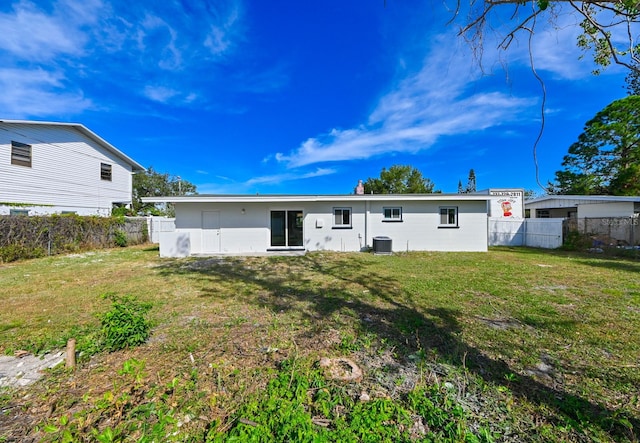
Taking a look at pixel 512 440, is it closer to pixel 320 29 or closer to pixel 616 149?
pixel 320 29

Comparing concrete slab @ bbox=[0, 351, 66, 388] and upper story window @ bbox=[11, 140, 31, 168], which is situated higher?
upper story window @ bbox=[11, 140, 31, 168]

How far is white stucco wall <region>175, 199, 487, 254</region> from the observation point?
38.0 feet

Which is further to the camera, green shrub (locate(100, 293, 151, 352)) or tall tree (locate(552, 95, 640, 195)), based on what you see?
tall tree (locate(552, 95, 640, 195))

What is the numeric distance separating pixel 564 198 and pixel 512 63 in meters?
16.7

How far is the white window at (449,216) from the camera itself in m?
11.9

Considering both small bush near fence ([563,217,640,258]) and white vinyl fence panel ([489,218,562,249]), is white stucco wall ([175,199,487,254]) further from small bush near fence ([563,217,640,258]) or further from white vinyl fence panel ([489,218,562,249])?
small bush near fence ([563,217,640,258])

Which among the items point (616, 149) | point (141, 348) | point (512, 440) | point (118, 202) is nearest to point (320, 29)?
point (141, 348)

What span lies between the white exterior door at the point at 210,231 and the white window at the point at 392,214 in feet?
25.7

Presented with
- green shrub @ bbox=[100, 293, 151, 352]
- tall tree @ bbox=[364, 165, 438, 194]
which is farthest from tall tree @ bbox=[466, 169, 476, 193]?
green shrub @ bbox=[100, 293, 151, 352]

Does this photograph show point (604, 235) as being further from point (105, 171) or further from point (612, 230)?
point (105, 171)

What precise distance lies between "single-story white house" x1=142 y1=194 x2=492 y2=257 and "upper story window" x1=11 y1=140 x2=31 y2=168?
7923 mm

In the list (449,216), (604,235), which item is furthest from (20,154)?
(604,235)

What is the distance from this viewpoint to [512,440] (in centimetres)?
183

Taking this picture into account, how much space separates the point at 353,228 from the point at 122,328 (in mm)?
9657
